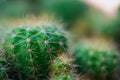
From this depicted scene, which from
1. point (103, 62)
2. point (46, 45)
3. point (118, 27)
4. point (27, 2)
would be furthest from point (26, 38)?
point (27, 2)

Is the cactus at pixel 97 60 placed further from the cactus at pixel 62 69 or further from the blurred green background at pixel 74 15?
the blurred green background at pixel 74 15

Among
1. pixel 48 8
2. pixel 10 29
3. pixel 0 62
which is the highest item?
pixel 48 8

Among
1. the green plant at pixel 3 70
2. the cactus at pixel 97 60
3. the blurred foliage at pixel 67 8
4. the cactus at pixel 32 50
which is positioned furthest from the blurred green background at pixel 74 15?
the green plant at pixel 3 70

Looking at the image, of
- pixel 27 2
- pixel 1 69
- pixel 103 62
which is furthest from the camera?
pixel 27 2

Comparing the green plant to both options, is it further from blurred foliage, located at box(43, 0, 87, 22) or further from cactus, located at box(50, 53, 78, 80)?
blurred foliage, located at box(43, 0, 87, 22)

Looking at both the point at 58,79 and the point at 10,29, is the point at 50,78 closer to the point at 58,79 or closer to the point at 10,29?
the point at 58,79

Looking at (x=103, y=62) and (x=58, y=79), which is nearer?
(x=58, y=79)

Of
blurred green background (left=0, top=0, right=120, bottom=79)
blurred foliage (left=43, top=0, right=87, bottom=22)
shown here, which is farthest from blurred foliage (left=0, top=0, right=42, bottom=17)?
blurred foliage (left=43, top=0, right=87, bottom=22)
